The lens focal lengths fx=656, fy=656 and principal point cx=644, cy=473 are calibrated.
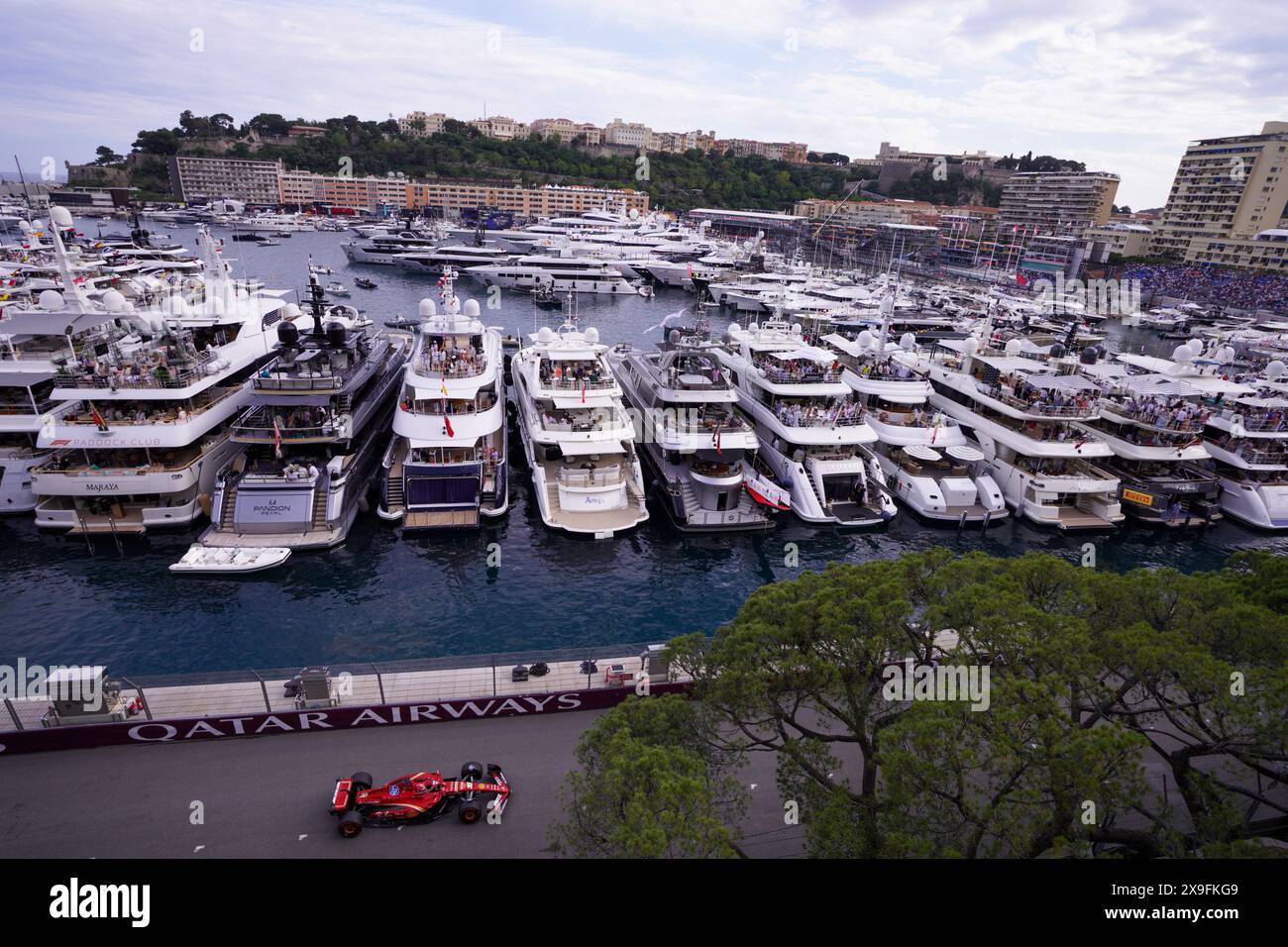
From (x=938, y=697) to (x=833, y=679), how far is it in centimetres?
166

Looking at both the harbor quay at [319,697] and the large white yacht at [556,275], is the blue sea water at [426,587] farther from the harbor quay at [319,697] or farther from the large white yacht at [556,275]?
the large white yacht at [556,275]

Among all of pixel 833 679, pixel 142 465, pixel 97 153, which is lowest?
pixel 142 465

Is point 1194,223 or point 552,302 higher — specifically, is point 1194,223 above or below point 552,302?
above

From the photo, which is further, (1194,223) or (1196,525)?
(1194,223)

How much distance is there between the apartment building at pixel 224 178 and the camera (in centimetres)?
16100

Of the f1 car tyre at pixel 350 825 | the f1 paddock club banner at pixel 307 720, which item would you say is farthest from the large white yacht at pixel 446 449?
the f1 car tyre at pixel 350 825

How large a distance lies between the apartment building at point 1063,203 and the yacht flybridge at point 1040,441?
421ft

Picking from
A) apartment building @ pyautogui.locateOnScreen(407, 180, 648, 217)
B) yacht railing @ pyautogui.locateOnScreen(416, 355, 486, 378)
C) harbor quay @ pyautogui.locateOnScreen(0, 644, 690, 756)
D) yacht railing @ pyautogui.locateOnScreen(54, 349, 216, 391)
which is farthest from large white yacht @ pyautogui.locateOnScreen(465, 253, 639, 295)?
harbor quay @ pyautogui.locateOnScreen(0, 644, 690, 756)

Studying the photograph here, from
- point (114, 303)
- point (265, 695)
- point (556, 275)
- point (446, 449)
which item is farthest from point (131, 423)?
point (556, 275)

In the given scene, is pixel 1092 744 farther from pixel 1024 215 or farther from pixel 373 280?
pixel 1024 215

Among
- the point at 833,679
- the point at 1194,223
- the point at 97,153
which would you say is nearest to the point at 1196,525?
the point at 833,679

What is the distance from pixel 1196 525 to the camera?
33.2 m

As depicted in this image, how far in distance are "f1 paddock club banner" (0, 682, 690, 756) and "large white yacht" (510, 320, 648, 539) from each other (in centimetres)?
1127

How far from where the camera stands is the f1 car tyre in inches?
512
